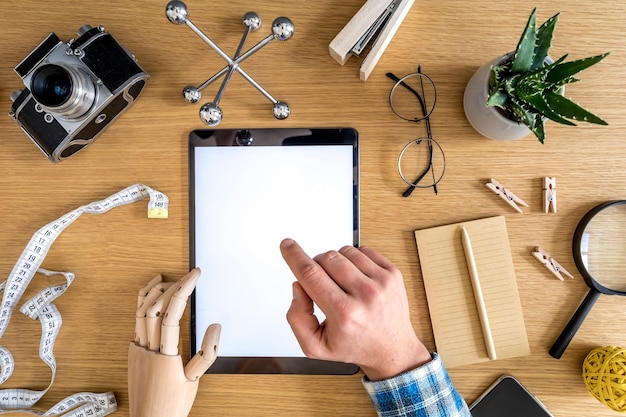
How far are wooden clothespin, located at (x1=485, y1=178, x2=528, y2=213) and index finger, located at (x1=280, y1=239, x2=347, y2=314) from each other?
37 centimetres

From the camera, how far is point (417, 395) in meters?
0.65

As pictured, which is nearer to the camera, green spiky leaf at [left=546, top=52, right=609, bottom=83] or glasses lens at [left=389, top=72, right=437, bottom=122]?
green spiky leaf at [left=546, top=52, right=609, bottom=83]

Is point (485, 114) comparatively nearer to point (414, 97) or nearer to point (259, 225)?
point (414, 97)

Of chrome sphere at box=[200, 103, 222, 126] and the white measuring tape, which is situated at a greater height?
chrome sphere at box=[200, 103, 222, 126]

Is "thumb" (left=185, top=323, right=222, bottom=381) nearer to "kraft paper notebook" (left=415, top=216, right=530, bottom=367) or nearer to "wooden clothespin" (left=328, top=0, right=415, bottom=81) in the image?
"kraft paper notebook" (left=415, top=216, right=530, bottom=367)

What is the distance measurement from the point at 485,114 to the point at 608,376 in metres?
0.49

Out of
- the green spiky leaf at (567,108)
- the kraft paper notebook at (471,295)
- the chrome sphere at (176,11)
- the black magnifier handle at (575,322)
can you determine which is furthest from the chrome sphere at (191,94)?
the black magnifier handle at (575,322)

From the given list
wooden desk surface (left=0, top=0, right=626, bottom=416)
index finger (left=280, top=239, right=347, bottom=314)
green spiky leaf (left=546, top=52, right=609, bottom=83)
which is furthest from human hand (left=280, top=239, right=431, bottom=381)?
green spiky leaf (left=546, top=52, right=609, bottom=83)

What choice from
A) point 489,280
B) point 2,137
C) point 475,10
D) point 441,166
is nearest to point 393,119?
point 441,166

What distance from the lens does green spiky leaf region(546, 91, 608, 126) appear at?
2.01 feet

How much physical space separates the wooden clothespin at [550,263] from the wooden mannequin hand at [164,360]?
1.99ft

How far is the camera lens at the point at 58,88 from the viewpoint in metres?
0.68

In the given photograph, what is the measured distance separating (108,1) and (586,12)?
35.1 inches

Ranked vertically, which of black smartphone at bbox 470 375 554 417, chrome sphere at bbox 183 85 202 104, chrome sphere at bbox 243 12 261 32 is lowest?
black smartphone at bbox 470 375 554 417
